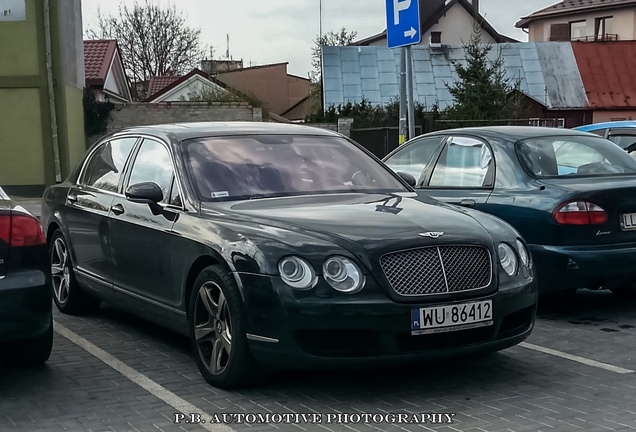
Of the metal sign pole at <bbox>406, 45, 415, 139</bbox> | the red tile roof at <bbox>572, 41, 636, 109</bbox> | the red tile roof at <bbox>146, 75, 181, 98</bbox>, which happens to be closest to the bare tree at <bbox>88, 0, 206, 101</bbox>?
the red tile roof at <bbox>146, 75, 181, 98</bbox>

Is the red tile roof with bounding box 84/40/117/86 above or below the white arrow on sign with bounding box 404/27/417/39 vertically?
above

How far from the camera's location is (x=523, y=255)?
531cm

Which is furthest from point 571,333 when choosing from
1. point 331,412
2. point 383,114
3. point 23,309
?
point 383,114

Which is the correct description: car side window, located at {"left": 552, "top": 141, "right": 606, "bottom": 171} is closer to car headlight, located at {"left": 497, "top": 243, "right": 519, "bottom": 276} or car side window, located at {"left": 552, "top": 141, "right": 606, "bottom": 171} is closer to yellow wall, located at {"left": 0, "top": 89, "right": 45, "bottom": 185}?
car headlight, located at {"left": 497, "top": 243, "right": 519, "bottom": 276}

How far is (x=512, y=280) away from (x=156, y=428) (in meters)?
2.11

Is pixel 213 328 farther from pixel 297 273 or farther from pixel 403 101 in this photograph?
pixel 403 101

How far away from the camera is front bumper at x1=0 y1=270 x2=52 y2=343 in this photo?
16.1 feet

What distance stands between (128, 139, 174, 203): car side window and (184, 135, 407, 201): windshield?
0.19 meters

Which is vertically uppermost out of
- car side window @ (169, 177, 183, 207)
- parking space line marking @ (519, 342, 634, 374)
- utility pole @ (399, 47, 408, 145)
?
utility pole @ (399, 47, 408, 145)

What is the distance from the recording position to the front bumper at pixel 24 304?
491 cm

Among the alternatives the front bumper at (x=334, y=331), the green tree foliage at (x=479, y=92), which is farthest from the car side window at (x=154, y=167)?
the green tree foliage at (x=479, y=92)

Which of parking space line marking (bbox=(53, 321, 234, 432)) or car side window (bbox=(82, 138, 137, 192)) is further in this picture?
car side window (bbox=(82, 138, 137, 192))

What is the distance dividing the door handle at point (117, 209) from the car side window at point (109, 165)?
22 centimetres

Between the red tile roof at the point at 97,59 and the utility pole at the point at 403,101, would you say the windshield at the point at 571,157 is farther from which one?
the red tile roof at the point at 97,59
